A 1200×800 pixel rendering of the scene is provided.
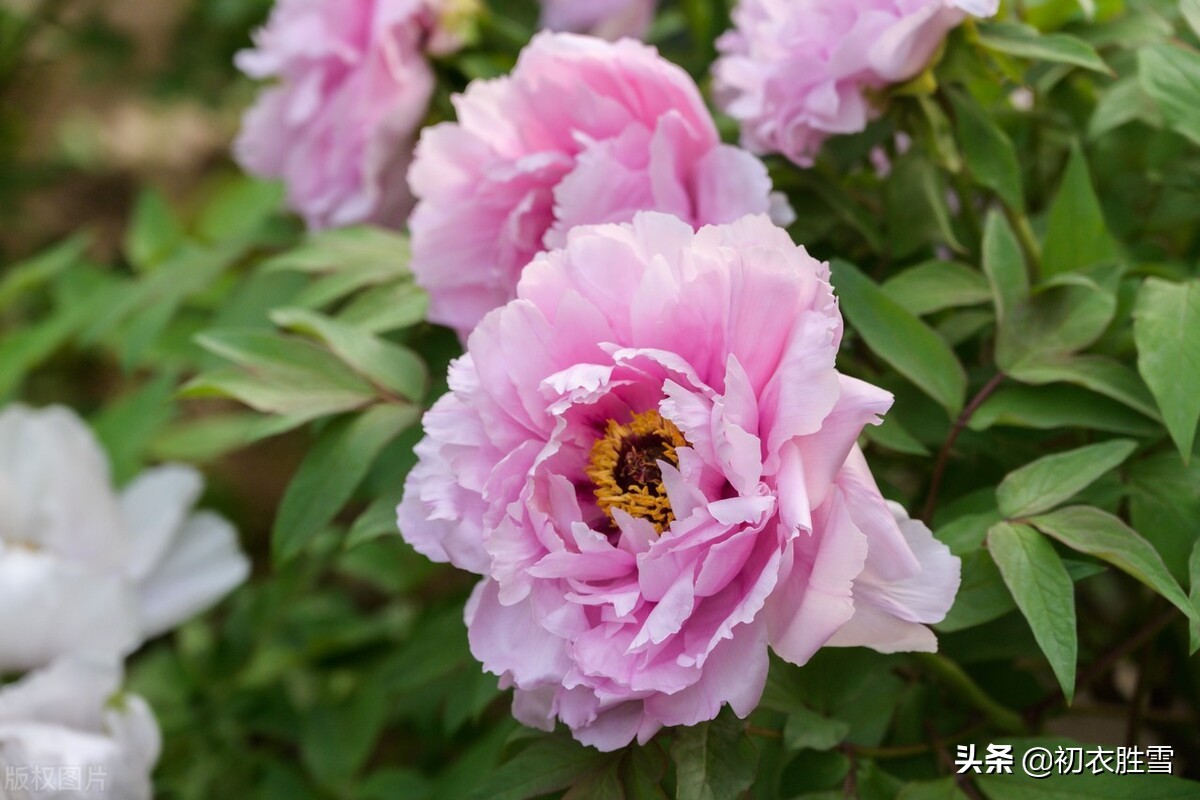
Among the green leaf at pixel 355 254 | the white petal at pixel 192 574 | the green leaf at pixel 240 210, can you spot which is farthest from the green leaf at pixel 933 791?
the green leaf at pixel 240 210

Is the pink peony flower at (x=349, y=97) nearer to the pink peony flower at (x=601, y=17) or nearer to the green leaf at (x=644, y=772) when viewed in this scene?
the pink peony flower at (x=601, y=17)

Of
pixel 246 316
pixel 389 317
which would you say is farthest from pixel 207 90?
pixel 389 317

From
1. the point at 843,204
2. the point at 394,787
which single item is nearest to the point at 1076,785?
the point at 843,204

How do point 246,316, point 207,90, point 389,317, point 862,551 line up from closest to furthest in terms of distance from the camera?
point 862,551 → point 389,317 → point 246,316 → point 207,90

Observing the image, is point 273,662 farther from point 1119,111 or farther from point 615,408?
point 1119,111

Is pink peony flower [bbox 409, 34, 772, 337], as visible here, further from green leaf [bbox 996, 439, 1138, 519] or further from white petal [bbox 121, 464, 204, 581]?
white petal [bbox 121, 464, 204, 581]

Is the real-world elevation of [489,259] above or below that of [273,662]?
above

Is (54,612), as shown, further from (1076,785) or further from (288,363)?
(1076,785)
